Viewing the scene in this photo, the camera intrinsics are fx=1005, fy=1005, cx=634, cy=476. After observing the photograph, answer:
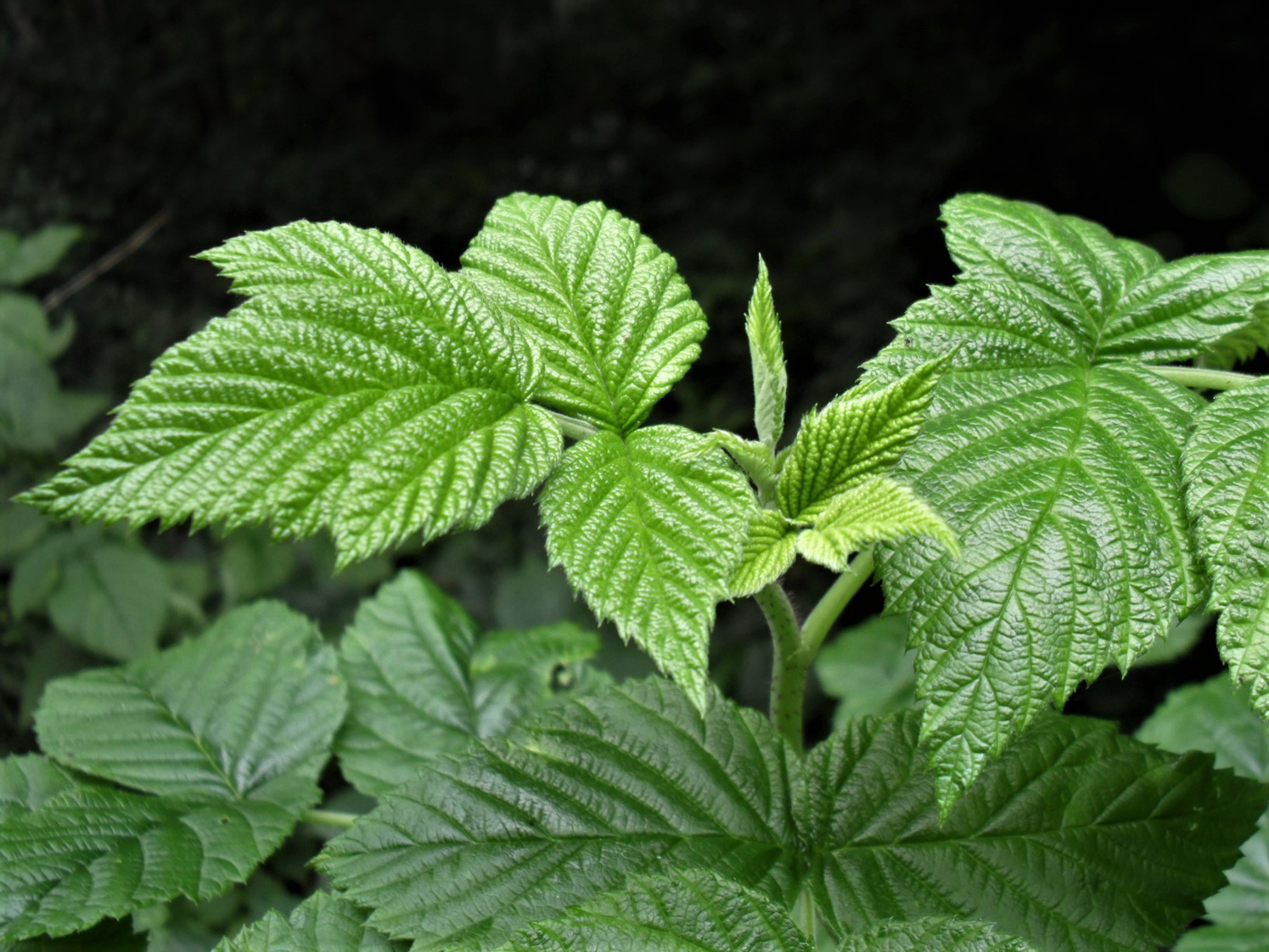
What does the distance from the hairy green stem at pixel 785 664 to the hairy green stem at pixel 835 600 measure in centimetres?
1

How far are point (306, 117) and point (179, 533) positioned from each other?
163cm

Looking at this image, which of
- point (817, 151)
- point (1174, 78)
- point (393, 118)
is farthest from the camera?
point (393, 118)

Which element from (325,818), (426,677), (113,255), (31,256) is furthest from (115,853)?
(113,255)

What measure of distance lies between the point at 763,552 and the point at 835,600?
171 mm

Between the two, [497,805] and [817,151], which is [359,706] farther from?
[817,151]

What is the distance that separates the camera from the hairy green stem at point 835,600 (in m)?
0.78

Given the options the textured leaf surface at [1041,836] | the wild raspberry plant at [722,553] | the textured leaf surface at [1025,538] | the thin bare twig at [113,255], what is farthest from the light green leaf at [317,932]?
the thin bare twig at [113,255]

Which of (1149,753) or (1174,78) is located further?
(1174,78)

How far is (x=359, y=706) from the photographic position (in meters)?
1.15

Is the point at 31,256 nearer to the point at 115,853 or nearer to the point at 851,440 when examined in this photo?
the point at 115,853

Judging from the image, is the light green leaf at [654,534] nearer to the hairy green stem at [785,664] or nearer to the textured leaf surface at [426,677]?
the hairy green stem at [785,664]

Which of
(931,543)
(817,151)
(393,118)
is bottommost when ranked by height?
(931,543)

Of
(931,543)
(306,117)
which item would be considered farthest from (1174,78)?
(931,543)

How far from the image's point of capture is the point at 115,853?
2.93 ft
